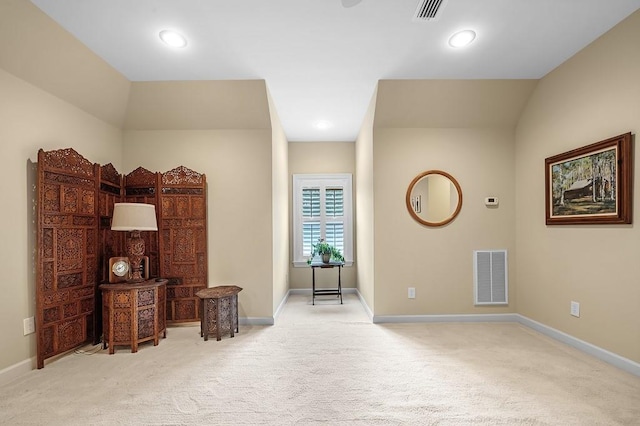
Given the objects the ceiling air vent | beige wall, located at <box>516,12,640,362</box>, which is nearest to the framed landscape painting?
beige wall, located at <box>516,12,640,362</box>

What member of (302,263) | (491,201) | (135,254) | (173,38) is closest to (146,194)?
(135,254)

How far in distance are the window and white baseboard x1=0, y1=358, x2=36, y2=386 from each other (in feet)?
12.1

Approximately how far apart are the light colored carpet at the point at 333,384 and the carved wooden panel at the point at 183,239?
0.46 m

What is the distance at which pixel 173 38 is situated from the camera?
266 cm

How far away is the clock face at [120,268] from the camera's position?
3.20 m

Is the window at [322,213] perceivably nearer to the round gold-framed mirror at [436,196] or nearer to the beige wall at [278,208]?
the beige wall at [278,208]

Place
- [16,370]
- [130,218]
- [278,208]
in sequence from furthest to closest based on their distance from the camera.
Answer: [278,208]
[130,218]
[16,370]

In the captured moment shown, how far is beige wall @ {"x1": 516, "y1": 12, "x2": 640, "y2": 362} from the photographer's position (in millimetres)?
2527

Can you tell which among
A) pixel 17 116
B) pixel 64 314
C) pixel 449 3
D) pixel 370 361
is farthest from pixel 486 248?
pixel 17 116

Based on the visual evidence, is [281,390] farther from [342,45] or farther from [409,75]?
[409,75]

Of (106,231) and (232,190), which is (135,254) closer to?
(106,231)

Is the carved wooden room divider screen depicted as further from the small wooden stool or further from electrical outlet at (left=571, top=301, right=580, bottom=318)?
electrical outlet at (left=571, top=301, right=580, bottom=318)

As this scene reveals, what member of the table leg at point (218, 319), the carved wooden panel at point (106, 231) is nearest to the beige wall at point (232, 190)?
the carved wooden panel at point (106, 231)

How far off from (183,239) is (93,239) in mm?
872
